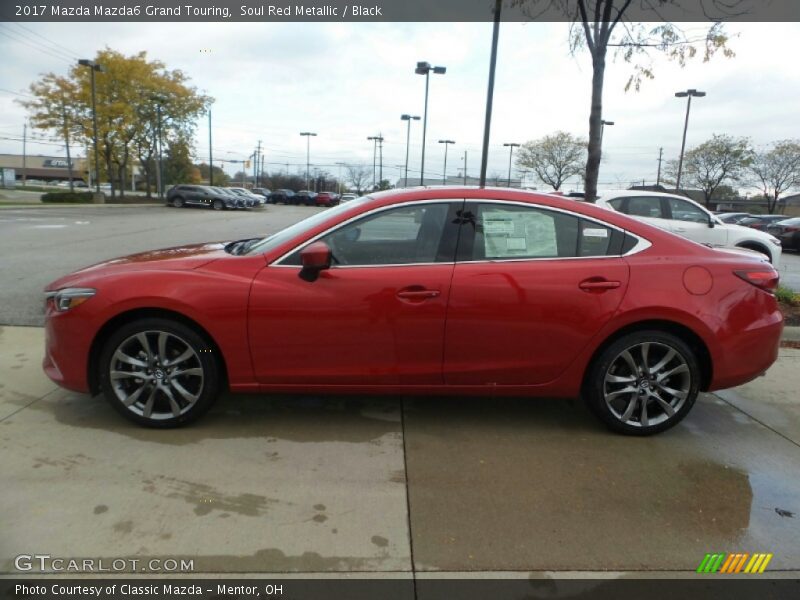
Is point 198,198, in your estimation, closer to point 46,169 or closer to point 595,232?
point 595,232

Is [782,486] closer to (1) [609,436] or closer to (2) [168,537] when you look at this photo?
(1) [609,436]

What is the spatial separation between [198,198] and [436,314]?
130 feet

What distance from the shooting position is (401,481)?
9.95 ft

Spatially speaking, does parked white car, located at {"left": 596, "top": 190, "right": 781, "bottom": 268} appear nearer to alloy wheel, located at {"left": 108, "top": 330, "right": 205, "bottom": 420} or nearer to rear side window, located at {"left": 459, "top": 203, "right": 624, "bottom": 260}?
rear side window, located at {"left": 459, "top": 203, "right": 624, "bottom": 260}

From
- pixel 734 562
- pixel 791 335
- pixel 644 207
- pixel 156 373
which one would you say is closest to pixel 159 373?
pixel 156 373

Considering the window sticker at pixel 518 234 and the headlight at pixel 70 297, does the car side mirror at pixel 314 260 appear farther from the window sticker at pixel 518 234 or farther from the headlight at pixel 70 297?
the headlight at pixel 70 297

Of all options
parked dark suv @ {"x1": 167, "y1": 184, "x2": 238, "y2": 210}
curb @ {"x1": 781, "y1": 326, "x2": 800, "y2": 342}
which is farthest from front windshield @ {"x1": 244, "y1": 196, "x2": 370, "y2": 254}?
parked dark suv @ {"x1": 167, "y1": 184, "x2": 238, "y2": 210}

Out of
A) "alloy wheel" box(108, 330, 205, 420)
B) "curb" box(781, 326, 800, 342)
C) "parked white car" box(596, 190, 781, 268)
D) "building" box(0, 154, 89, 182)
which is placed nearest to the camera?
"alloy wheel" box(108, 330, 205, 420)

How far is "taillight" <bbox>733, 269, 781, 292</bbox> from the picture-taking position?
11.6ft

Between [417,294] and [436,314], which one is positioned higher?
[417,294]

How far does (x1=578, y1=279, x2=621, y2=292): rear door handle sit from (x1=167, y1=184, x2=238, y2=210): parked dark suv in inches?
1534

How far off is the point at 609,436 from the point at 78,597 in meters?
3.02

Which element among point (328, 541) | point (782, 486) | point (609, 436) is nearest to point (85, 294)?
point (328, 541)

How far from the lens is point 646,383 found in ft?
11.6
